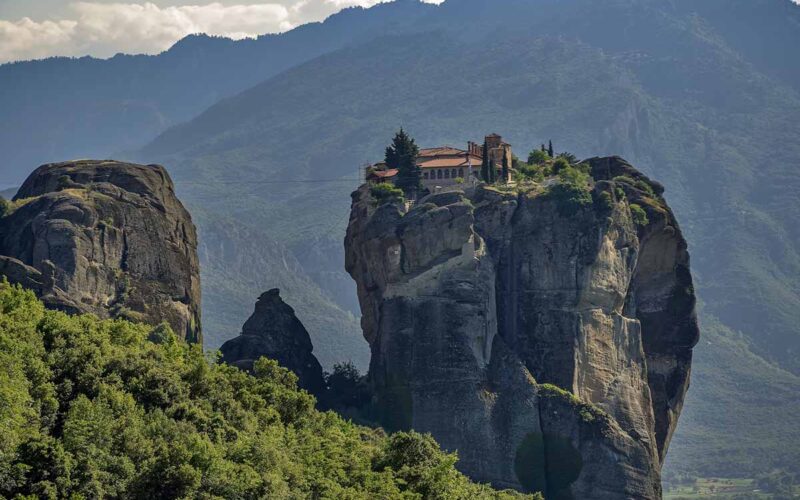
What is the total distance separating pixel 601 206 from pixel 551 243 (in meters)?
4.43

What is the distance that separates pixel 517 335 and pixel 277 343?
16.4m

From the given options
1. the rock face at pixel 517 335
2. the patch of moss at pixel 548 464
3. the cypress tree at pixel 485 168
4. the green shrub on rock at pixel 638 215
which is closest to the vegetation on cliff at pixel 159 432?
the patch of moss at pixel 548 464

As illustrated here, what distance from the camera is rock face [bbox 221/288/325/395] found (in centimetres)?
14112

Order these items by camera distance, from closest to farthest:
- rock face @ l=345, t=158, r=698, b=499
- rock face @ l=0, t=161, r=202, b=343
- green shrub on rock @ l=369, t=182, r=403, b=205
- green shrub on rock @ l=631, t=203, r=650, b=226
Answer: rock face @ l=0, t=161, r=202, b=343 → rock face @ l=345, t=158, r=698, b=499 → green shrub on rock @ l=369, t=182, r=403, b=205 → green shrub on rock @ l=631, t=203, r=650, b=226

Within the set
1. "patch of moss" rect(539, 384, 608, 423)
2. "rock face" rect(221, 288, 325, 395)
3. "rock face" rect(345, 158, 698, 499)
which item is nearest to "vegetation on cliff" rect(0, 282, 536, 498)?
"rock face" rect(345, 158, 698, 499)

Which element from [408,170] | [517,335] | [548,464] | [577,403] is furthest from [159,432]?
[408,170]

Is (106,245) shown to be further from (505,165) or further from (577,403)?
(577,403)

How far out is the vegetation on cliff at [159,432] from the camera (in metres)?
80.8

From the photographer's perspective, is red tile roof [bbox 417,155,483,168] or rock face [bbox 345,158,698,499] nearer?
rock face [bbox 345,158,698,499]

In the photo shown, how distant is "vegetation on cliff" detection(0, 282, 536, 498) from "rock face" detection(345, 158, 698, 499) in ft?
68.6

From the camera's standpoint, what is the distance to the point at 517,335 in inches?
5472

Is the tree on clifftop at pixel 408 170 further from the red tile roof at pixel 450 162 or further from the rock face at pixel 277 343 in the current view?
the rock face at pixel 277 343

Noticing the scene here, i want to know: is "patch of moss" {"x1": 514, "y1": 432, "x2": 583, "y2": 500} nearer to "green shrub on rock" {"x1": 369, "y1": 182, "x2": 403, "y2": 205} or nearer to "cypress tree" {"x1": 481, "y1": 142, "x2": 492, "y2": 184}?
"green shrub on rock" {"x1": 369, "y1": 182, "x2": 403, "y2": 205}

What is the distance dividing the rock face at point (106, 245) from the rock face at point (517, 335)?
1286 centimetres
